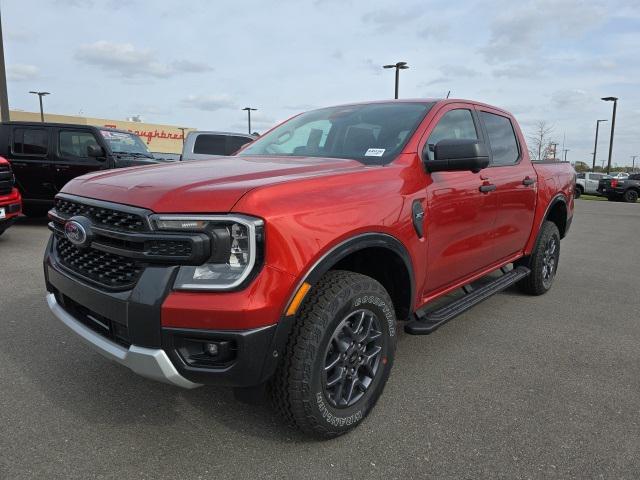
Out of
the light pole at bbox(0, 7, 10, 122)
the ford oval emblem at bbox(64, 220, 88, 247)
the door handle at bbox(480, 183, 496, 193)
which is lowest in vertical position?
the ford oval emblem at bbox(64, 220, 88, 247)

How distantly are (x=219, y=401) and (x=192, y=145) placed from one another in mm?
8579

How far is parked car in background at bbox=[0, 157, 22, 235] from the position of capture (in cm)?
668

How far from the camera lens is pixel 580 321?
450 centimetres

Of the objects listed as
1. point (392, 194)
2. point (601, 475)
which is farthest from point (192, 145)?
point (601, 475)

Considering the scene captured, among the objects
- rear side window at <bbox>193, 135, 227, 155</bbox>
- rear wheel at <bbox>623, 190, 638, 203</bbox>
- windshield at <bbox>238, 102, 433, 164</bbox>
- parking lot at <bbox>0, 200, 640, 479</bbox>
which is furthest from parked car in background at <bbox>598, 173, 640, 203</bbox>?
windshield at <bbox>238, 102, 433, 164</bbox>

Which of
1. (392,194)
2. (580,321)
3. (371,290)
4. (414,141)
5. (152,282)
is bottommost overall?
(580,321)

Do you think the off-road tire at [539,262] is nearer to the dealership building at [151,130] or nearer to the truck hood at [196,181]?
the truck hood at [196,181]

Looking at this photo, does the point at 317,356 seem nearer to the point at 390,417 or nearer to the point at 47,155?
the point at 390,417

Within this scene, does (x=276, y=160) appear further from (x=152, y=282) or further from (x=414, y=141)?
(x=152, y=282)

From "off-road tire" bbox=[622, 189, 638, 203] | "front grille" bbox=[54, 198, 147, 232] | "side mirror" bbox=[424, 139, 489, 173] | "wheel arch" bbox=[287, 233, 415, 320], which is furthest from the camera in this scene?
"off-road tire" bbox=[622, 189, 638, 203]

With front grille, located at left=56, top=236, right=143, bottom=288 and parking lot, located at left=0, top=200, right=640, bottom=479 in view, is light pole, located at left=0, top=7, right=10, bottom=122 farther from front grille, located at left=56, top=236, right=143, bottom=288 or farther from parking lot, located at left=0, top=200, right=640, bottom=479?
front grille, located at left=56, top=236, right=143, bottom=288

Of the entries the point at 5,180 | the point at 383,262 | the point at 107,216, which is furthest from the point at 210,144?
the point at 107,216

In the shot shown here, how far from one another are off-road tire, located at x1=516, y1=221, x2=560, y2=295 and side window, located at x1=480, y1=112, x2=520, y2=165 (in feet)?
3.01

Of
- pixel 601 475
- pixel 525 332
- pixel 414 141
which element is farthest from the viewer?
pixel 525 332
